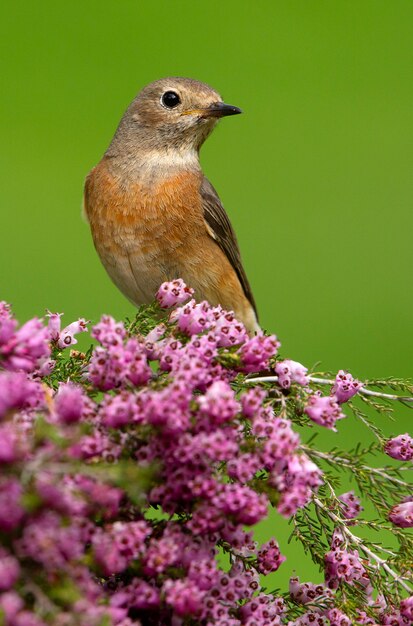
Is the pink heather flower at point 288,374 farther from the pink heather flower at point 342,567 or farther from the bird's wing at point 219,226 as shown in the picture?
the bird's wing at point 219,226

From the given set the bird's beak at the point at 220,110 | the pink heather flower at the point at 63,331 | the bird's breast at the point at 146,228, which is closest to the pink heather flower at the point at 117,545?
the pink heather flower at the point at 63,331

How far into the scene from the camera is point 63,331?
2461 millimetres

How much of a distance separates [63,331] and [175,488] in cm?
91

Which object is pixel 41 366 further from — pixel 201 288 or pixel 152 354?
pixel 201 288

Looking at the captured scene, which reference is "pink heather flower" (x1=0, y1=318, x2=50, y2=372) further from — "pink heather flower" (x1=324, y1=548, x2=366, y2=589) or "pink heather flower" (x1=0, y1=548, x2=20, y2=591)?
"pink heather flower" (x1=324, y1=548, x2=366, y2=589)

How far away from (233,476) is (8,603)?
0.54m

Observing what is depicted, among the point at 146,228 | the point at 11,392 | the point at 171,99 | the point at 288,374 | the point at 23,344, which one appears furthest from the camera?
the point at 171,99

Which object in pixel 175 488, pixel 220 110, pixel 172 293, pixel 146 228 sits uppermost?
pixel 220 110

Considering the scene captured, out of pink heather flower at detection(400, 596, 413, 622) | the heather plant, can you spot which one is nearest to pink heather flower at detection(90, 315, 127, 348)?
the heather plant

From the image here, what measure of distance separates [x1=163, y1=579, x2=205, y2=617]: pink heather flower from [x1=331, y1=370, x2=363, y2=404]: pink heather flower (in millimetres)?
747

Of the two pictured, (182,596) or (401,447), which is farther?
(401,447)

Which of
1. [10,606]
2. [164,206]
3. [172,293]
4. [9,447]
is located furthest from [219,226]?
[10,606]

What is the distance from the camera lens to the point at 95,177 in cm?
433

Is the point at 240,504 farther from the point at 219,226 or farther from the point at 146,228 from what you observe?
the point at 219,226
